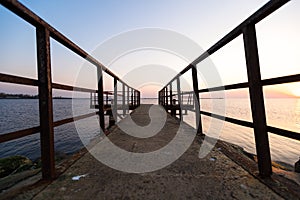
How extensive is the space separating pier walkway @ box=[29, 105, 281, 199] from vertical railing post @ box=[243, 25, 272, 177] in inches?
6.8

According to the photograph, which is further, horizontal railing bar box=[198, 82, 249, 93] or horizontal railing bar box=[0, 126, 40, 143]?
horizontal railing bar box=[198, 82, 249, 93]

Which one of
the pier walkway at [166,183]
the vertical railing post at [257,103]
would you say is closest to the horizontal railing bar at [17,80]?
the pier walkway at [166,183]

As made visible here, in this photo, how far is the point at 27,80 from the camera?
124 cm

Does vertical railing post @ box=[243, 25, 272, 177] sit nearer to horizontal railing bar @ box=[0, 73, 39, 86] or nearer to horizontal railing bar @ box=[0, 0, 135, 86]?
horizontal railing bar @ box=[0, 0, 135, 86]

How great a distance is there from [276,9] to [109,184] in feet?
6.04

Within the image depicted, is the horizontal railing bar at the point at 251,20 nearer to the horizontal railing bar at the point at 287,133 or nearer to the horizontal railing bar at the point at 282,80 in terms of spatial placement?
the horizontal railing bar at the point at 282,80

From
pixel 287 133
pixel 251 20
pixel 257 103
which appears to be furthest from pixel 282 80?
pixel 251 20

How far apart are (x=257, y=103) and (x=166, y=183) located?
1.02 metres

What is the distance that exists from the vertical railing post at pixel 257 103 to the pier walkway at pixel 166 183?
0.17 m

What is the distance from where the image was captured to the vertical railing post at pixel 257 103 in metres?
1.37

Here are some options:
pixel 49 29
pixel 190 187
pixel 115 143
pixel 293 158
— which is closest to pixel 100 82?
pixel 115 143

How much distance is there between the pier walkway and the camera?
1150 millimetres

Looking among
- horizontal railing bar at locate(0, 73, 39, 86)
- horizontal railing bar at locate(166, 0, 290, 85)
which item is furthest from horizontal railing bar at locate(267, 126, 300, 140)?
horizontal railing bar at locate(0, 73, 39, 86)

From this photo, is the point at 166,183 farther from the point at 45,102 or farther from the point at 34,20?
the point at 34,20
